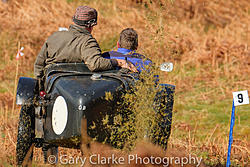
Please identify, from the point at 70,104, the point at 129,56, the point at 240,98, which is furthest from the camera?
the point at 129,56

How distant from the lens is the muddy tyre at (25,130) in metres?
4.84

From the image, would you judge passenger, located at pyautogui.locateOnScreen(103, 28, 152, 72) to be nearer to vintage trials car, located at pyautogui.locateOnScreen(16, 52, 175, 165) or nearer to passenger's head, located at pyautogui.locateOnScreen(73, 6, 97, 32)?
vintage trials car, located at pyautogui.locateOnScreen(16, 52, 175, 165)

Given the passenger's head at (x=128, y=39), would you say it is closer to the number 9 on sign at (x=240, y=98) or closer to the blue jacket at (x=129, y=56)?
the blue jacket at (x=129, y=56)

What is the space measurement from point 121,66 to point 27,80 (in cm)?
92

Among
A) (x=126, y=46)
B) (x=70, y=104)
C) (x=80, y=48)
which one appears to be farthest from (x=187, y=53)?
(x=70, y=104)

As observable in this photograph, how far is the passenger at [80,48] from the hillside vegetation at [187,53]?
423 mm

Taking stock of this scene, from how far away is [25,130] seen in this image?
4844mm

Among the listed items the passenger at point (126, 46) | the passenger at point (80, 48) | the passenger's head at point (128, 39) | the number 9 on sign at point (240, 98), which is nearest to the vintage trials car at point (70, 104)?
the passenger at point (80, 48)

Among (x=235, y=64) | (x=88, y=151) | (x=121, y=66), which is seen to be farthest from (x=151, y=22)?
(x=235, y=64)

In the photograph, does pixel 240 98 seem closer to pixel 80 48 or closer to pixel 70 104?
pixel 80 48

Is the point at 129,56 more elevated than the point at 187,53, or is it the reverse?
the point at 187,53

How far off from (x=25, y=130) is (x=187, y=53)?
955 centimetres

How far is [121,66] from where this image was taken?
4805mm

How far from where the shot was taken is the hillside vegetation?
6652 mm
